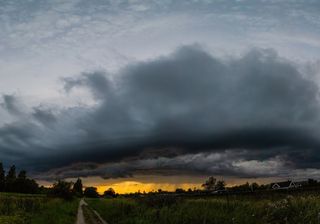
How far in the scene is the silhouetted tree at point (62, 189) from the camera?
310 feet

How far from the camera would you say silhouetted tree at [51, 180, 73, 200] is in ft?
310

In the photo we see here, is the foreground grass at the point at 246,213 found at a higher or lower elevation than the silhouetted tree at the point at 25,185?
lower

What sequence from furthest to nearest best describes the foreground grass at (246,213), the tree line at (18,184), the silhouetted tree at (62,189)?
the tree line at (18,184)
the silhouetted tree at (62,189)
the foreground grass at (246,213)

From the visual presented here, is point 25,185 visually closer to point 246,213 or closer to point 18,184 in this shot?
point 18,184

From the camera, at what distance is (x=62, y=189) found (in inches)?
3787

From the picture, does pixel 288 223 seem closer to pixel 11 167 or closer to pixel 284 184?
pixel 284 184

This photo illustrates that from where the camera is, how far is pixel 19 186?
148000 millimetres

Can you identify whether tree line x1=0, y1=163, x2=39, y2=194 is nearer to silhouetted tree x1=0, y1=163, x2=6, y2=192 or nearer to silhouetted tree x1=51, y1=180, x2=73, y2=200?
silhouetted tree x1=0, y1=163, x2=6, y2=192

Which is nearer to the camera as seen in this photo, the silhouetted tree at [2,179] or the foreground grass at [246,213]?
the foreground grass at [246,213]

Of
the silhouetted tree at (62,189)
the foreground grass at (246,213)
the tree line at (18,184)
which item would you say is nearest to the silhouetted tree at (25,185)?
the tree line at (18,184)

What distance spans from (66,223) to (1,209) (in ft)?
27.6

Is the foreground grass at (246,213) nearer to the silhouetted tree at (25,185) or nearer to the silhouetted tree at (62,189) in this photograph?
the silhouetted tree at (62,189)

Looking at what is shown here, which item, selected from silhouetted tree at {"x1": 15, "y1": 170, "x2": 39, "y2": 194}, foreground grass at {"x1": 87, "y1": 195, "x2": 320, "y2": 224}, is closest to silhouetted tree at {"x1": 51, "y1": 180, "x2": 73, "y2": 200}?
silhouetted tree at {"x1": 15, "y1": 170, "x2": 39, "y2": 194}

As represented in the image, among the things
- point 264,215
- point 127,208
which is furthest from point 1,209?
point 264,215
